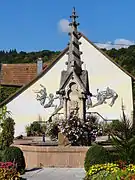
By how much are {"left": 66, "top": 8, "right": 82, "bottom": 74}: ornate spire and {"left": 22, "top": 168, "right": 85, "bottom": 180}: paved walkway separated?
4.80m

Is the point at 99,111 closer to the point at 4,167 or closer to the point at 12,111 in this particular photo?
the point at 12,111

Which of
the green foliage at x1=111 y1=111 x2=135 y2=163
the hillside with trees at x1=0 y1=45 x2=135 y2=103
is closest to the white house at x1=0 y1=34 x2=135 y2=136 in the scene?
the hillside with trees at x1=0 y1=45 x2=135 y2=103

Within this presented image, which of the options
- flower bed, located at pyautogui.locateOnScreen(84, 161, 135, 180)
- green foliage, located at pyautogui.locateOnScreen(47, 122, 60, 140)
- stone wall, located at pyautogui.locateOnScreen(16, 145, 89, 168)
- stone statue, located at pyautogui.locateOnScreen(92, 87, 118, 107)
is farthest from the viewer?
stone statue, located at pyautogui.locateOnScreen(92, 87, 118, 107)

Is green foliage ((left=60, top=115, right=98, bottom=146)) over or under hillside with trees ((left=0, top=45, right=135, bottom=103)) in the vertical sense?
under

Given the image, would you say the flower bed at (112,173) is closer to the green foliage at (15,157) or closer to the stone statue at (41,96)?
the green foliage at (15,157)

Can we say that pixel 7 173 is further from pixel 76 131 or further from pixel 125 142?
pixel 76 131

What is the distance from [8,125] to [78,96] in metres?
6.24

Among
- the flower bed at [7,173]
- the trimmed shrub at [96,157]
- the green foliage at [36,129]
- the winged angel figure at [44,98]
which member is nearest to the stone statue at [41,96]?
the winged angel figure at [44,98]

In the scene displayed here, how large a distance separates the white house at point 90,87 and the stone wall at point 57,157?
2355 centimetres

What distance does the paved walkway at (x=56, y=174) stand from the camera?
12.9 meters

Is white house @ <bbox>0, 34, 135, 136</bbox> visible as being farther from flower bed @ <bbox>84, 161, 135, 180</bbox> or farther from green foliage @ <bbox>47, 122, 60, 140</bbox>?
flower bed @ <bbox>84, 161, 135, 180</bbox>

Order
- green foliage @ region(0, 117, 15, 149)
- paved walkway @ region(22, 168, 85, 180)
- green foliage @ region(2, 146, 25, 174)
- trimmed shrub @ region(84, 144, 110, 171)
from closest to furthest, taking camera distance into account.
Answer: trimmed shrub @ region(84, 144, 110, 171) → paved walkway @ region(22, 168, 85, 180) → green foliage @ region(2, 146, 25, 174) → green foliage @ region(0, 117, 15, 149)

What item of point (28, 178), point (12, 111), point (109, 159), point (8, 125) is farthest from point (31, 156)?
point (12, 111)

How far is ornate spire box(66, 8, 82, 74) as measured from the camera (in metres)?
17.8
